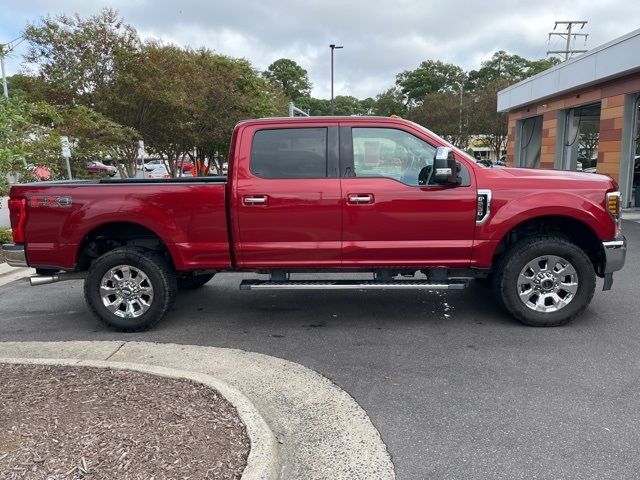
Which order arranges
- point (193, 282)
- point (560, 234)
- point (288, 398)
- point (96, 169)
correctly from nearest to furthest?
point (288, 398)
point (560, 234)
point (193, 282)
point (96, 169)

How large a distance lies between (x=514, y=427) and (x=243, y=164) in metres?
3.30

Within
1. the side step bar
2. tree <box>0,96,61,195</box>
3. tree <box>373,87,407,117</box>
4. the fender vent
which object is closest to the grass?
tree <box>0,96,61,195</box>

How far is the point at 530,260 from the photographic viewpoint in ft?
16.8

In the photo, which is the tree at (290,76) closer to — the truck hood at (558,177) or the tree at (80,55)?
the tree at (80,55)

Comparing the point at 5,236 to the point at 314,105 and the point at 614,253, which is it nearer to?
the point at 614,253

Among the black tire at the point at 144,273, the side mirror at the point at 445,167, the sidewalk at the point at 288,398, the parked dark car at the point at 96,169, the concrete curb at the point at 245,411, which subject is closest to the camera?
the concrete curb at the point at 245,411

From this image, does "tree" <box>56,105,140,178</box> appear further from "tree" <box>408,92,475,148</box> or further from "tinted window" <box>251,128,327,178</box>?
"tree" <box>408,92,475,148</box>

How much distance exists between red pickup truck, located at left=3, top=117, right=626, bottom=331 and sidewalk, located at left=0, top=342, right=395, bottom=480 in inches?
29.1

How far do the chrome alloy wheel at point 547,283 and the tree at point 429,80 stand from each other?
203 ft

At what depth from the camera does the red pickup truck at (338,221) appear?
5.00m

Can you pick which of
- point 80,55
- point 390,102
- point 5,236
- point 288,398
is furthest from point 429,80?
point 288,398

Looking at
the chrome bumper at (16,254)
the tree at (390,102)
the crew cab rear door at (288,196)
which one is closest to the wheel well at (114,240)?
the chrome bumper at (16,254)

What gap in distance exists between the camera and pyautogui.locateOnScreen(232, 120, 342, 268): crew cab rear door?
16.5ft

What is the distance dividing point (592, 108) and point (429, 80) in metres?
47.2
